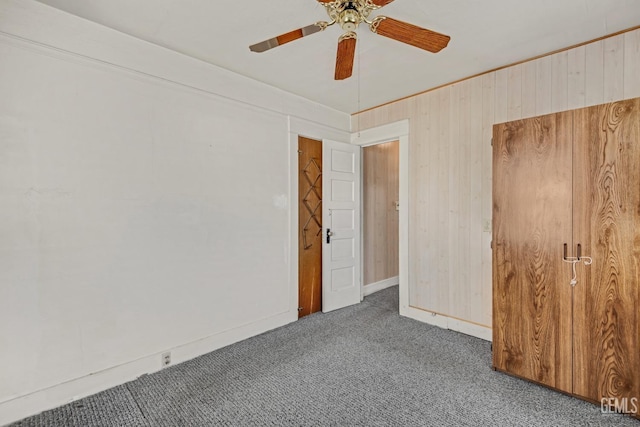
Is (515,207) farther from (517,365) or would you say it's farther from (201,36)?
(201,36)

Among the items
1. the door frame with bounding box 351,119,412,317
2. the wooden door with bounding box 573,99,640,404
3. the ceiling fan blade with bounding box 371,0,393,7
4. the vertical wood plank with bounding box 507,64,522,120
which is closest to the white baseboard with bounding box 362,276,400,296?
the door frame with bounding box 351,119,412,317

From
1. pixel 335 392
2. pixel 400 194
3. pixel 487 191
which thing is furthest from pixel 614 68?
pixel 335 392

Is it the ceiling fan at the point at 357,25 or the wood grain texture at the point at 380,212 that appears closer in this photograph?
the ceiling fan at the point at 357,25

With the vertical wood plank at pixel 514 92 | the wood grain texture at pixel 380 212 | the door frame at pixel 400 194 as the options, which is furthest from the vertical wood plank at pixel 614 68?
the wood grain texture at pixel 380 212

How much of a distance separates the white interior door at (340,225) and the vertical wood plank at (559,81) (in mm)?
2169

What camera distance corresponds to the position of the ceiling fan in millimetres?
1574

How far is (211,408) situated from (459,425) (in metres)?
1.57

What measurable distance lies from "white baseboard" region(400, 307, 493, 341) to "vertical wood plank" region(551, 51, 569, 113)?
213 centimetres

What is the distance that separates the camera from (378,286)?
15.5ft

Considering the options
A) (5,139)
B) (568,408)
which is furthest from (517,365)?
(5,139)

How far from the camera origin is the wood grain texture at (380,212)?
4582mm

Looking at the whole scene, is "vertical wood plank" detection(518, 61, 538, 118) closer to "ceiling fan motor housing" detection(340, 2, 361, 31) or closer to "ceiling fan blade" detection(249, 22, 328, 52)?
"ceiling fan motor housing" detection(340, 2, 361, 31)

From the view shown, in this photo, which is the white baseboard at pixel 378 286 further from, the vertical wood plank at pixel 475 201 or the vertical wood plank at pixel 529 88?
the vertical wood plank at pixel 529 88

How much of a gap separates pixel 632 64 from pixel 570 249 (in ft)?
4.88
